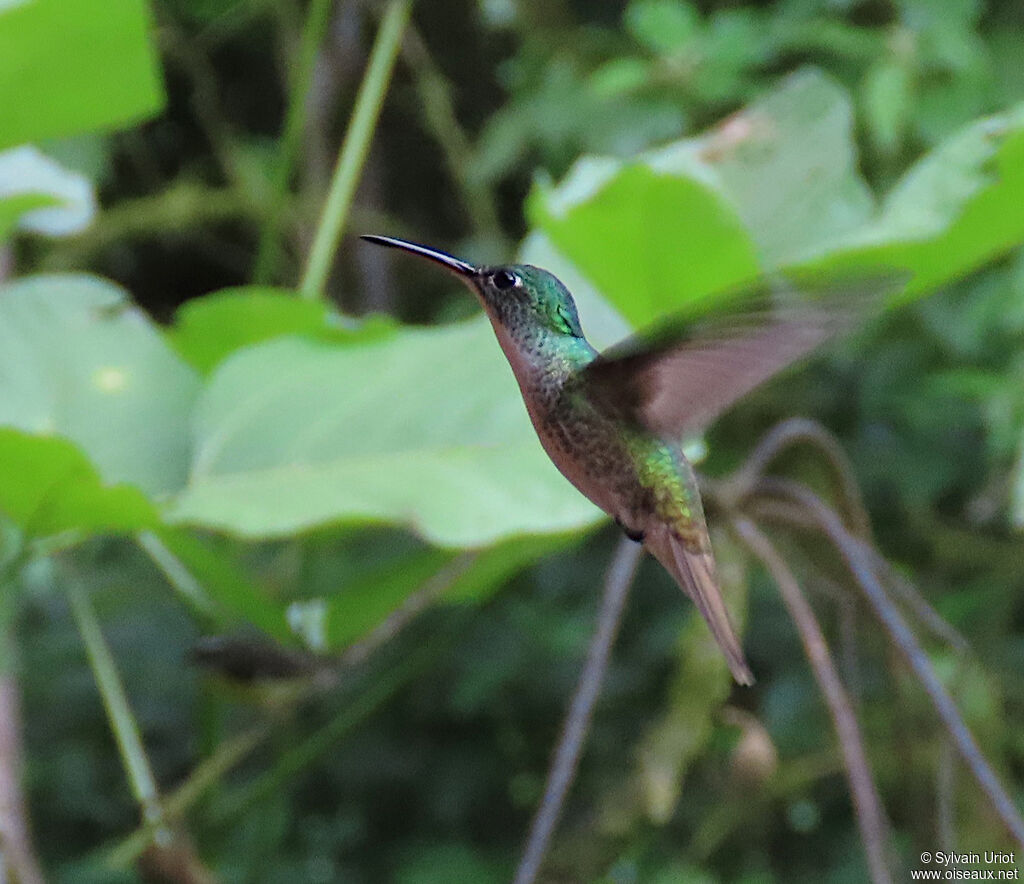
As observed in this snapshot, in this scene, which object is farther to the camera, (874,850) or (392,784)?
(392,784)

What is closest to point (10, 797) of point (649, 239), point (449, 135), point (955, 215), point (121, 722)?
point (121, 722)

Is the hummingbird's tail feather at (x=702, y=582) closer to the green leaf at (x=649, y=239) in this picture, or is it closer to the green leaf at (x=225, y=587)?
the green leaf at (x=649, y=239)

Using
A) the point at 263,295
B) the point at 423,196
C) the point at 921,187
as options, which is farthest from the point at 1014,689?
the point at 423,196

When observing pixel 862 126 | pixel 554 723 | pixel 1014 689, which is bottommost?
pixel 1014 689

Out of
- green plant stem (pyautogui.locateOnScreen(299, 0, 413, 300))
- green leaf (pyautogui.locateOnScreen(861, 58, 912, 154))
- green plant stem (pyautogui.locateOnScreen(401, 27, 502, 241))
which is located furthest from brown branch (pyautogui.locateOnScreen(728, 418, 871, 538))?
green plant stem (pyautogui.locateOnScreen(401, 27, 502, 241))

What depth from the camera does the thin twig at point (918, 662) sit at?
0.39 m

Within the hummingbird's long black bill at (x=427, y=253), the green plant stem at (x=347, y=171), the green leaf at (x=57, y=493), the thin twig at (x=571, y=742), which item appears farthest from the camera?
the green plant stem at (x=347, y=171)

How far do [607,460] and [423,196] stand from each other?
1.97m

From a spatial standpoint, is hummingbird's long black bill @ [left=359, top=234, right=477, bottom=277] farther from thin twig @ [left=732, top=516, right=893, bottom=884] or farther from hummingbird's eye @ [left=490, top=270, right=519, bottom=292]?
thin twig @ [left=732, top=516, right=893, bottom=884]

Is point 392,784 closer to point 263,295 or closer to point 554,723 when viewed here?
point 554,723

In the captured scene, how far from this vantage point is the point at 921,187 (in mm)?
616

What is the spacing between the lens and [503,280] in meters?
0.21

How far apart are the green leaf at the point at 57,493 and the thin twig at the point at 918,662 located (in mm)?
306

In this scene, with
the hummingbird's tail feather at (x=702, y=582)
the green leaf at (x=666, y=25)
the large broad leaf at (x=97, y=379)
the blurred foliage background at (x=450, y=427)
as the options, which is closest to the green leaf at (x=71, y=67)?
the blurred foliage background at (x=450, y=427)
